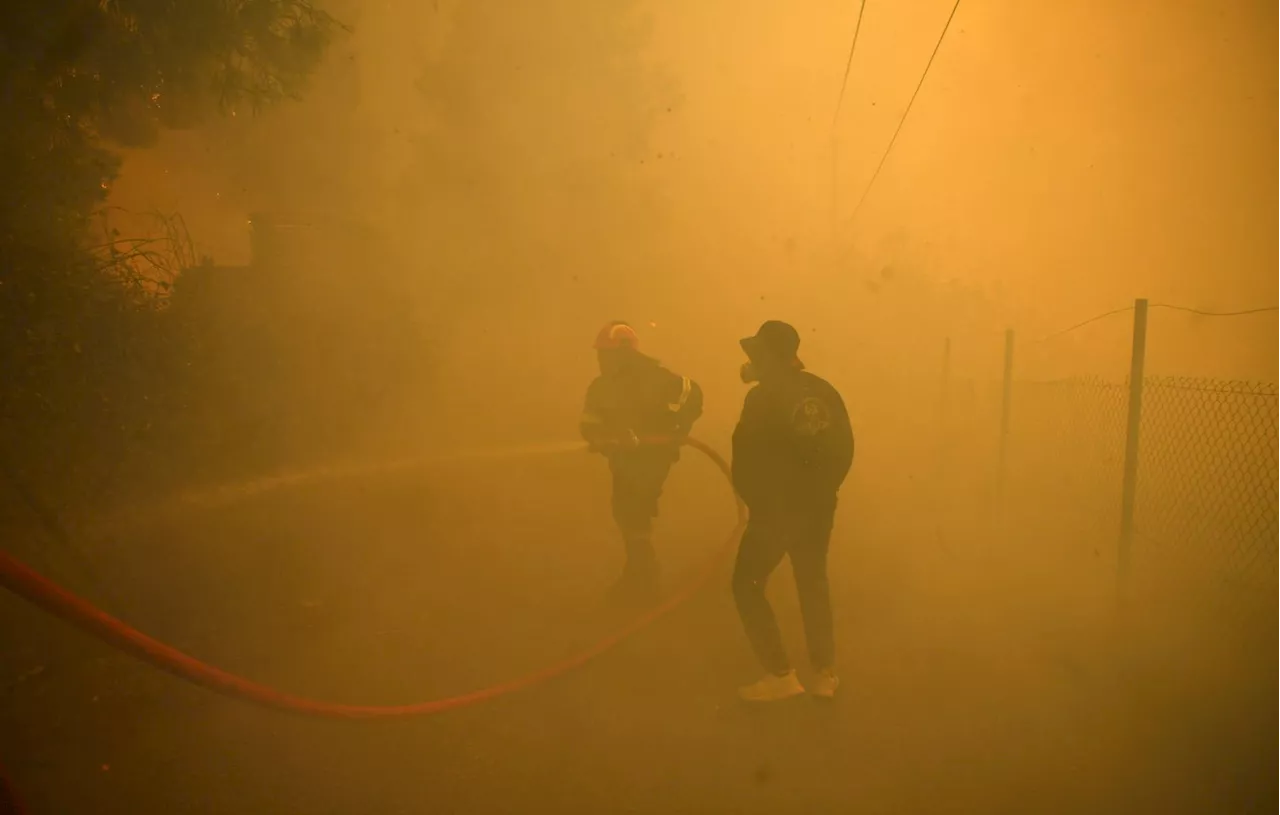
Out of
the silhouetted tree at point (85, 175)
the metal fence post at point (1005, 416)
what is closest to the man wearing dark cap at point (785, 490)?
the metal fence post at point (1005, 416)

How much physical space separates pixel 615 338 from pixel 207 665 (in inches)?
104

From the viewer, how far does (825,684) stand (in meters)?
3.14

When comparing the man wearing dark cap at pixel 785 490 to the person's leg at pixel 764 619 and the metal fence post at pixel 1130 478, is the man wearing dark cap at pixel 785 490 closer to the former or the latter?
the person's leg at pixel 764 619

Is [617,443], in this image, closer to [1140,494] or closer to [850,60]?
[1140,494]

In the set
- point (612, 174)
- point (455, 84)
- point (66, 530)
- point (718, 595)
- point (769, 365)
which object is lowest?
point (718, 595)

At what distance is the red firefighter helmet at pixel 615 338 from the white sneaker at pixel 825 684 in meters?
2.14

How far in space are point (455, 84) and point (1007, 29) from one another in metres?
15.0

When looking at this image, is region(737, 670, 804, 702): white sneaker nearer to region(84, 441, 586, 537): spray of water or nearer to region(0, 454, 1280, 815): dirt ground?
region(0, 454, 1280, 815): dirt ground

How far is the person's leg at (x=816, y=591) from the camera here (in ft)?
10.4

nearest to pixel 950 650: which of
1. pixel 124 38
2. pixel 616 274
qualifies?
pixel 124 38

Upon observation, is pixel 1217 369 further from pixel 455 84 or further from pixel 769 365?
pixel 455 84

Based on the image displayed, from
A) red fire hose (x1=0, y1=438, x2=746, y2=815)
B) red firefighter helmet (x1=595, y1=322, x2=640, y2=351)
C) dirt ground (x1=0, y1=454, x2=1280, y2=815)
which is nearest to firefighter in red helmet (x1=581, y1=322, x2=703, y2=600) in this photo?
red firefighter helmet (x1=595, y1=322, x2=640, y2=351)

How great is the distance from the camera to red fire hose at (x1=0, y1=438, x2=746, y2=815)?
5.93 feet

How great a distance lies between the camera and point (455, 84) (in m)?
18.8
